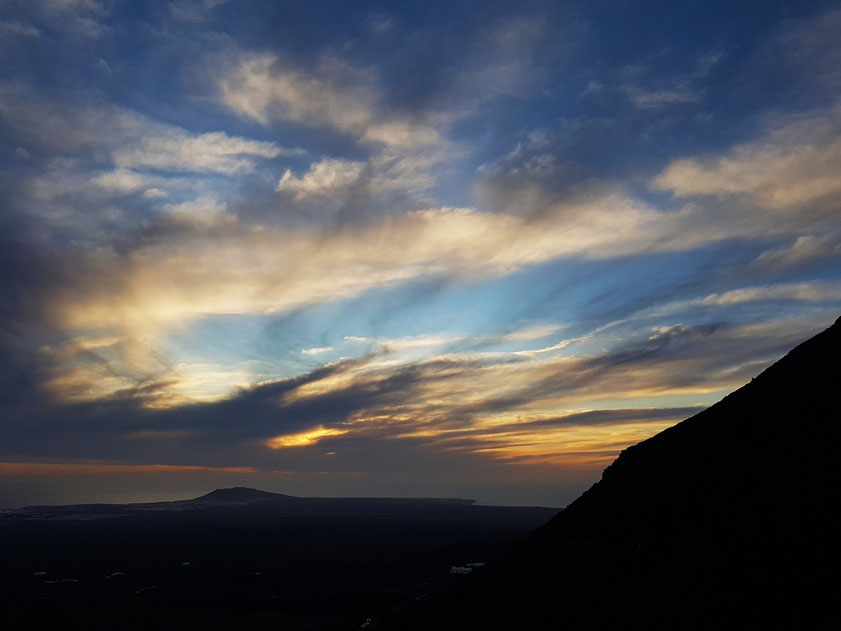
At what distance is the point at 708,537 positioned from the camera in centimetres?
3569

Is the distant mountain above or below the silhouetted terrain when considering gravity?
above

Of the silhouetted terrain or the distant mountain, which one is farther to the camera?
the silhouetted terrain

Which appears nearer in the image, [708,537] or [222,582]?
[708,537]

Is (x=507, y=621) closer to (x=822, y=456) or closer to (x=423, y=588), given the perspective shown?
(x=822, y=456)

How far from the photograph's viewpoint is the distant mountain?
28047 millimetres

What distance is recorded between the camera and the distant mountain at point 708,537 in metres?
28.0

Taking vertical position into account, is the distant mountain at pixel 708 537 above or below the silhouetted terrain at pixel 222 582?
above

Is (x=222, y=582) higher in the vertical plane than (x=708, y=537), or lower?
lower

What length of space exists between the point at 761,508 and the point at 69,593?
117 metres

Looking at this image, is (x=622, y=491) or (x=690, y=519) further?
(x=622, y=491)

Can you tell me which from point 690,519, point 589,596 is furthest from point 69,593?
point 690,519

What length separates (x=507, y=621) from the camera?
127 ft

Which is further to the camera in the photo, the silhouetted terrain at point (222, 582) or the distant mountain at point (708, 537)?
the silhouetted terrain at point (222, 582)

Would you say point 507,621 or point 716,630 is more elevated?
point 716,630
